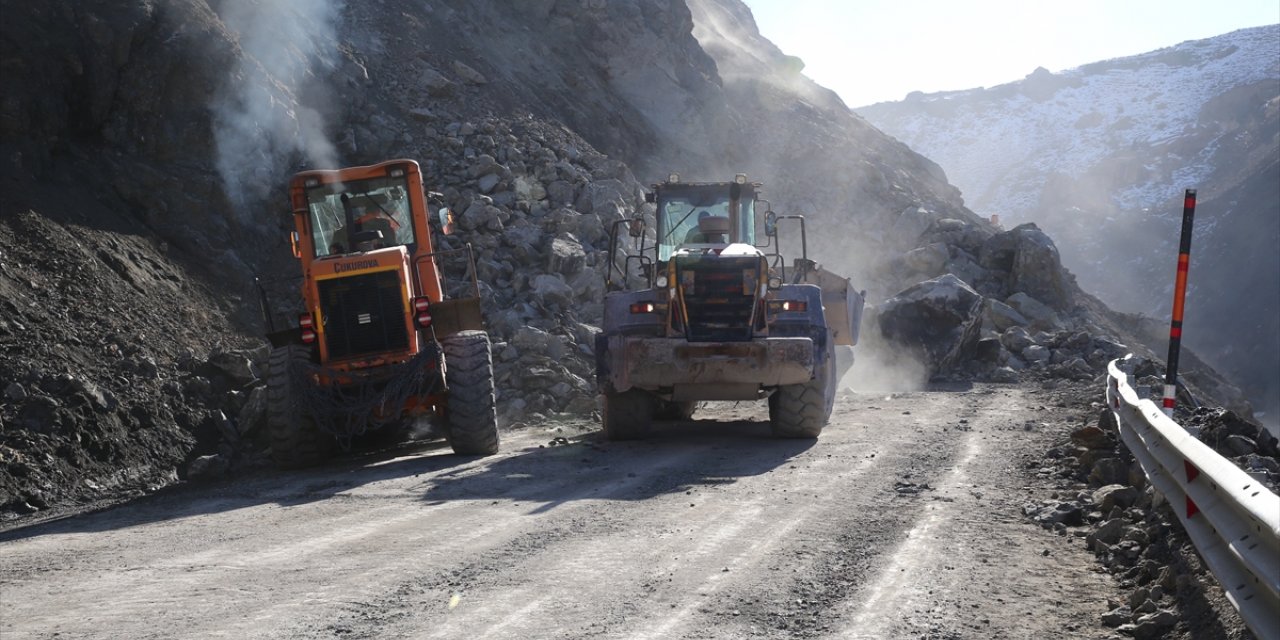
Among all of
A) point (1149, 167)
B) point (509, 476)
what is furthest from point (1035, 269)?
point (1149, 167)

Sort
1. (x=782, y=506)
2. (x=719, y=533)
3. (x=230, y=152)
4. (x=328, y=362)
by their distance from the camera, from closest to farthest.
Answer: (x=719, y=533)
(x=782, y=506)
(x=328, y=362)
(x=230, y=152)

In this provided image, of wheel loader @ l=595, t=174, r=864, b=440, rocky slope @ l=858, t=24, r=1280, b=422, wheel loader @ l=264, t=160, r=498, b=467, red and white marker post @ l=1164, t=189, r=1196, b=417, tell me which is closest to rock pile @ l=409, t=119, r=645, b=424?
wheel loader @ l=595, t=174, r=864, b=440

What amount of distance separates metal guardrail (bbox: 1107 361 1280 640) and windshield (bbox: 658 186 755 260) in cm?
791

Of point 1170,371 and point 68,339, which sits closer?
point 1170,371

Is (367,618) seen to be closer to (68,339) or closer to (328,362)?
(328,362)

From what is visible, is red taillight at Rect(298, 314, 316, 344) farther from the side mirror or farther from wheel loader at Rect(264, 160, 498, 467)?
the side mirror

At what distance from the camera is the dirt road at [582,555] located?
18.7 feet

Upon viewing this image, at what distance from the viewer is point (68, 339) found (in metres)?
14.0

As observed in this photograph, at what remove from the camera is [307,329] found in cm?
1262

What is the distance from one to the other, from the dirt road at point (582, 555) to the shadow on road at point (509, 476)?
6 centimetres

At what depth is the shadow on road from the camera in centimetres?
956

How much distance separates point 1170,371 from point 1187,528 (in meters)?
3.78

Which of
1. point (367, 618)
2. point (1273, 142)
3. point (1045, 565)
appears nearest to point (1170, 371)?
point (1045, 565)

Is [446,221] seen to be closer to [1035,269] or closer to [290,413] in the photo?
[290,413]
